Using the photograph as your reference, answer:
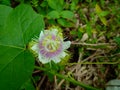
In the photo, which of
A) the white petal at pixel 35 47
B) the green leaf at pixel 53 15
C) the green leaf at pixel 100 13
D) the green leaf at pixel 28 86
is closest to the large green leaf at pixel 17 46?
the white petal at pixel 35 47

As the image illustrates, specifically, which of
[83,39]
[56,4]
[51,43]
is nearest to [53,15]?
[56,4]

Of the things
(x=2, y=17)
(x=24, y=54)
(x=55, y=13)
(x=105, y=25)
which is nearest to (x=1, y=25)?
(x=2, y=17)

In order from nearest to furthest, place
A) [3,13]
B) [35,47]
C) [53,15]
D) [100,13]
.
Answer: [35,47] → [3,13] → [53,15] → [100,13]

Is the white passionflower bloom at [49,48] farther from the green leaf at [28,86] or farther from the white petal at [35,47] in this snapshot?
the green leaf at [28,86]

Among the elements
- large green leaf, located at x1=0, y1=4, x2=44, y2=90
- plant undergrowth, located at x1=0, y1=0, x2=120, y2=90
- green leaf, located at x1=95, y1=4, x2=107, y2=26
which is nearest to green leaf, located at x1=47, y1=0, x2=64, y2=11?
plant undergrowth, located at x1=0, y1=0, x2=120, y2=90

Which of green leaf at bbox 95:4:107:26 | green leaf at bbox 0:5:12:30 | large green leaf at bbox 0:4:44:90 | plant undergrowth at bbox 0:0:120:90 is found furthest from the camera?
green leaf at bbox 95:4:107:26

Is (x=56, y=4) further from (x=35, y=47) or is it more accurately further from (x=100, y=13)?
(x=35, y=47)

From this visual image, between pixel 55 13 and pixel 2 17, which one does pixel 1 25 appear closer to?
pixel 2 17

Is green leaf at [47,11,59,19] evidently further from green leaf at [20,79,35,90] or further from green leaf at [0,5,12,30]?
green leaf at [20,79,35,90]
